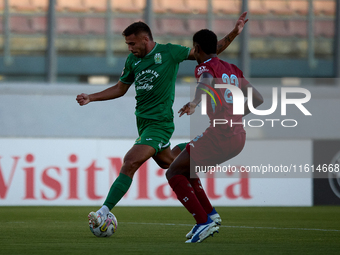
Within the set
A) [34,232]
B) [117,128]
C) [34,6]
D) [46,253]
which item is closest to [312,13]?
[117,128]

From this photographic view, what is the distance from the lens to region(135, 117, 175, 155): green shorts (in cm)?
519

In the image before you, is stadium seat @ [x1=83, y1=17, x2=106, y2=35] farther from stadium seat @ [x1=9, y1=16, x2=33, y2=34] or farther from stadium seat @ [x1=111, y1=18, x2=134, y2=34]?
stadium seat @ [x1=9, y1=16, x2=33, y2=34]

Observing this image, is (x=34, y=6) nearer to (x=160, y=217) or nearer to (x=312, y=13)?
(x=312, y=13)

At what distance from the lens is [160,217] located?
7.82 metres

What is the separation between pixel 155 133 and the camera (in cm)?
523

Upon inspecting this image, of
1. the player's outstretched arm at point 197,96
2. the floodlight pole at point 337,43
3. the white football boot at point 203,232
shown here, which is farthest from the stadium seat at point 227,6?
the white football boot at point 203,232

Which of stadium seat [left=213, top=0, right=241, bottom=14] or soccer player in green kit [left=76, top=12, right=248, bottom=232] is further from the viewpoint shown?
stadium seat [left=213, top=0, right=241, bottom=14]

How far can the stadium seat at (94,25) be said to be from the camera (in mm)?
13938

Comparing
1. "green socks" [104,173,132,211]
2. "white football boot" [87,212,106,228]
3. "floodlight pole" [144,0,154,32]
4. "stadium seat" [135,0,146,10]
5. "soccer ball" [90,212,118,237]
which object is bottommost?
"soccer ball" [90,212,118,237]

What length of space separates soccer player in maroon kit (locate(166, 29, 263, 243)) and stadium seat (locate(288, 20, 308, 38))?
9953 mm

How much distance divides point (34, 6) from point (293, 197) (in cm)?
687

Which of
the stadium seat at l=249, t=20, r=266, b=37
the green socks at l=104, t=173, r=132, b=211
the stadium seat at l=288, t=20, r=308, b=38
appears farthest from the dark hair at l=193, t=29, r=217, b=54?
the stadium seat at l=288, t=20, r=308, b=38

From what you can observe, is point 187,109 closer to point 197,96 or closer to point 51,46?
point 197,96

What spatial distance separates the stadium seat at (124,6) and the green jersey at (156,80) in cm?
864
